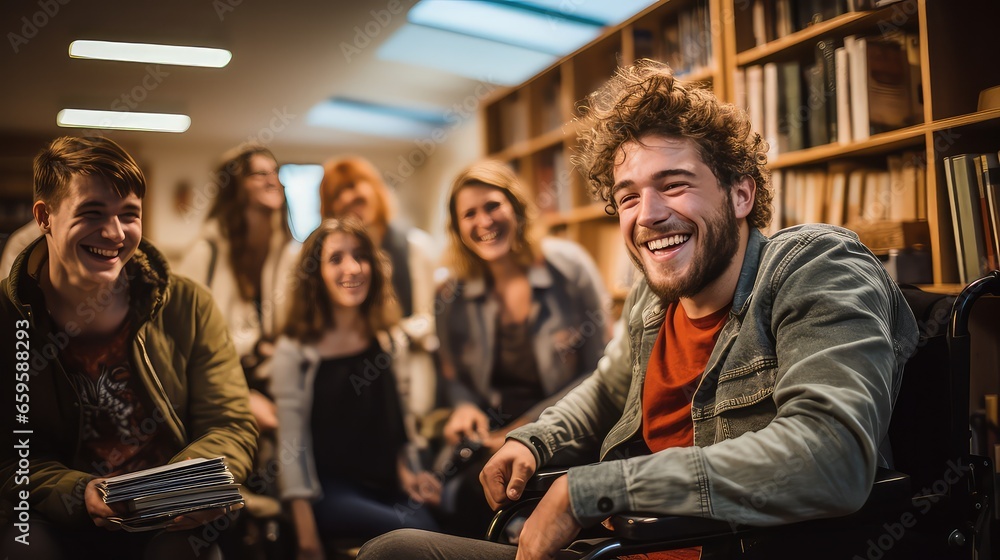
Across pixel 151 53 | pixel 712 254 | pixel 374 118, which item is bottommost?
pixel 712 254

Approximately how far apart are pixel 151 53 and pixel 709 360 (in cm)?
167

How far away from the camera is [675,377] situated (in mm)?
1640

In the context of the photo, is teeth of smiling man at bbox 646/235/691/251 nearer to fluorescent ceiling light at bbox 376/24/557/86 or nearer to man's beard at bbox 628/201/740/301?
man's beard at bbox 628/201/740/301

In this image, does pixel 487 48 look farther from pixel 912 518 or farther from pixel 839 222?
pixel 912 518

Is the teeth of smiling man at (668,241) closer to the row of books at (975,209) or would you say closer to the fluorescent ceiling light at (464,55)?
the row of books at (975,209)

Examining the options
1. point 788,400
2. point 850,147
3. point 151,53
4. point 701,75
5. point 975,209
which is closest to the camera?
point 788,400

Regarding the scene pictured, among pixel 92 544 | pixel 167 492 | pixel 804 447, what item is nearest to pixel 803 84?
pixel 804 447

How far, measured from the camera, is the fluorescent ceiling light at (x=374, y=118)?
2197 mm

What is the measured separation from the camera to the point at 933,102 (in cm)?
194

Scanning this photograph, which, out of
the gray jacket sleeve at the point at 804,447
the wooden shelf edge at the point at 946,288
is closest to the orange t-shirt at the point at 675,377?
the gray jacket sleeve at the point at 804,447

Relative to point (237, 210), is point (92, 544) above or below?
below

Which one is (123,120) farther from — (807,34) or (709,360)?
(807,34)

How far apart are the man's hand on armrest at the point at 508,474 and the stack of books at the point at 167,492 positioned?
2.40 ft

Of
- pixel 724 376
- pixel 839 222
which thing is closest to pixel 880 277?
pixel 724 376
